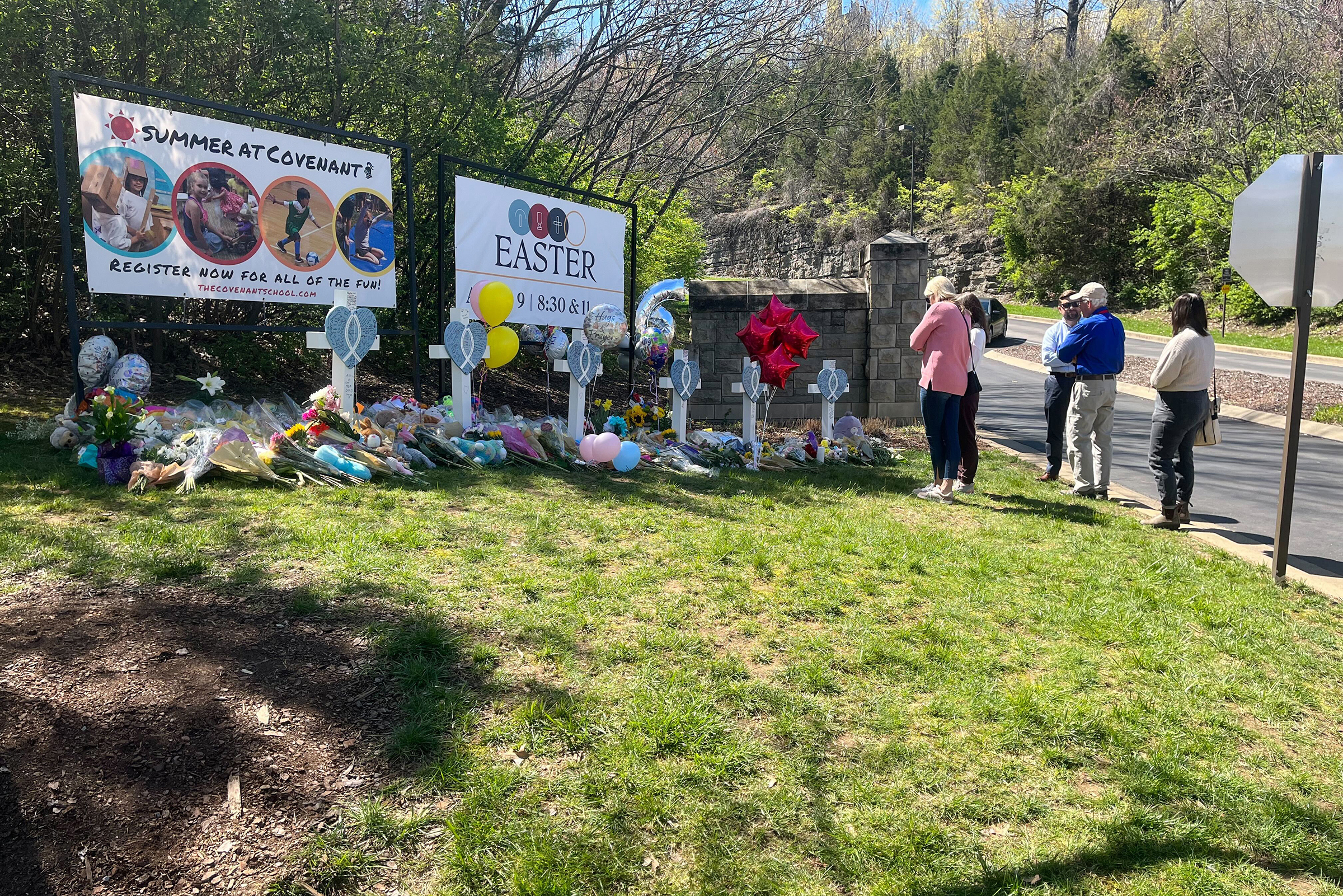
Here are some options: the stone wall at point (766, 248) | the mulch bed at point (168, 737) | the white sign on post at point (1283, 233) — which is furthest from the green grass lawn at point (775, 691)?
the stone wall at point (766, 248)

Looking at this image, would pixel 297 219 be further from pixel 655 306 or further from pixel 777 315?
pixel 777 315

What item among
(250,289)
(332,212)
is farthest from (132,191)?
(332,212)

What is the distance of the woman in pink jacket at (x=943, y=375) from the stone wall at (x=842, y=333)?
4521mm

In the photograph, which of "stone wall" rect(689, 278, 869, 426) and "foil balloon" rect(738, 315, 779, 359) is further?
"stone wall" rect(689, 278, 869, 426)

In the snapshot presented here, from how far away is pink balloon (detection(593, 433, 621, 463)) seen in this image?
6.95 m

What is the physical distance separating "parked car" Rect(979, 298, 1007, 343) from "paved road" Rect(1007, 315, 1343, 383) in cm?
102

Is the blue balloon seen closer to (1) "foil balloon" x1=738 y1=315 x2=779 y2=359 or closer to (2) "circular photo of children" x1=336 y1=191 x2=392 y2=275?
(1) "foil balloon" x1=738 y1=315 x2=779 y2=359

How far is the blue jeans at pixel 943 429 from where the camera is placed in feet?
21.6

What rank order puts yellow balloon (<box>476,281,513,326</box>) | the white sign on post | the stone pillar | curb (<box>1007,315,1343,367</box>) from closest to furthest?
the white sign on post, yellow balloon (<box>476,281,513,326</box>), the stone pillar, curb (<box>1007,315,1343,367</box>)

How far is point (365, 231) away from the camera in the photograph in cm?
770

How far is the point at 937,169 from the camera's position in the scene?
5562 centimetres

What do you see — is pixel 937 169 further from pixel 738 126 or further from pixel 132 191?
pixel 132 191

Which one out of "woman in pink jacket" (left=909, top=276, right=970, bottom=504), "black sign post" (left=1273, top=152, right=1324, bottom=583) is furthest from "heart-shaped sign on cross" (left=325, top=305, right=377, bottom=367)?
"black sign post" (left=1273, top=152, right=1324, bottom=583)

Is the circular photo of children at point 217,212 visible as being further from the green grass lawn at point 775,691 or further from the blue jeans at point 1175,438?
the blue jeans at point 1175,438
